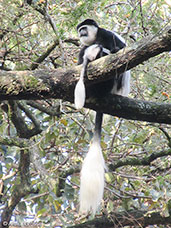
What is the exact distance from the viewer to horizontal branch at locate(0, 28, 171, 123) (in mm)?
1628

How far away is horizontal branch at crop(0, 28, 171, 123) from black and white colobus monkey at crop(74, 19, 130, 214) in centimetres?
7

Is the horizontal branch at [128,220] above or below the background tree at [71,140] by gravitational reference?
below

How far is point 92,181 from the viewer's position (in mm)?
2191

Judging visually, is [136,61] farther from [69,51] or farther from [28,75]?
[69,51]

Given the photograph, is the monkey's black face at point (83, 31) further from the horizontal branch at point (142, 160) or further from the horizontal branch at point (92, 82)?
the horizontal branch at point (142, 160)

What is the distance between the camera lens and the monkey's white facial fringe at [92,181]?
83.4 inches

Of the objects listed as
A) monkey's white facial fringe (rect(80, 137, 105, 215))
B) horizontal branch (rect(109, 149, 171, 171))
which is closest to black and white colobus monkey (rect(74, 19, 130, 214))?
monkey's white facial fringe (rect(80, 137, 105, 215))

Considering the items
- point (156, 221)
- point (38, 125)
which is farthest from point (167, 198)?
point (38, 125)

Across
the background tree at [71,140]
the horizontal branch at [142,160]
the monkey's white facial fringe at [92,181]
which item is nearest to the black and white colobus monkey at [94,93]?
the monkey's white facial fringe at [92,181]

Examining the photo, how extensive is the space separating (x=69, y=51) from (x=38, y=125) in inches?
37.0

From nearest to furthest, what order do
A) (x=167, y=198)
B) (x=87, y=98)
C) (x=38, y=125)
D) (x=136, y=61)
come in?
(x=136, y=61) → (x=87, y=98) → (x=167, y=198) → (x=38, y=125)

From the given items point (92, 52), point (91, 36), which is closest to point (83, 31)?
point (91, 36)

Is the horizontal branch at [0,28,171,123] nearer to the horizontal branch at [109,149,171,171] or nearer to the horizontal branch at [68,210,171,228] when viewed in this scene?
the horizontal branch at [109,149,171,171]

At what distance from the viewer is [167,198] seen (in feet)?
7.70
